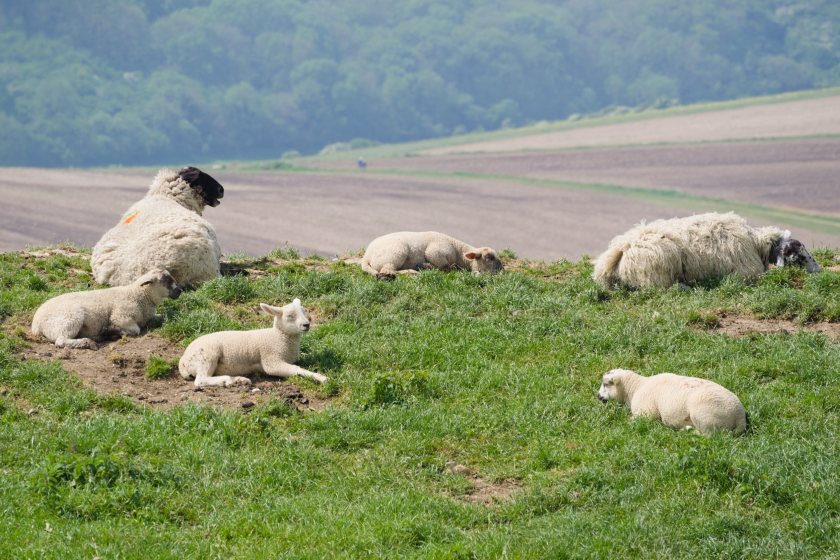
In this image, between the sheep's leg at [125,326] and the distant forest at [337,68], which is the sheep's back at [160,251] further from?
the distant forest at [337,68]

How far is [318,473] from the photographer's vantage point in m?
8.58

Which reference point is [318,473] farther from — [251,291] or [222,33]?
[222,33]

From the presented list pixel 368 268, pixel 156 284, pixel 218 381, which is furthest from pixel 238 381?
pixel 368 268

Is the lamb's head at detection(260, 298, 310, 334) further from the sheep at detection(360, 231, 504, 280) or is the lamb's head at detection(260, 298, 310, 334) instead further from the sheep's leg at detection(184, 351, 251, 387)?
the sheep at detection(360, 231, 504, 280)

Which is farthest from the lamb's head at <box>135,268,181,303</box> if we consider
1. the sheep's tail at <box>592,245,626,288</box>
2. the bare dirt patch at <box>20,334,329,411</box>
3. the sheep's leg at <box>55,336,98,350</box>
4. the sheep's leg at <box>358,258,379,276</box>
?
the sheep's tail at <box>592,245,626,288</box>

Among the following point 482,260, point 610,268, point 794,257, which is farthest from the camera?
point 482,260

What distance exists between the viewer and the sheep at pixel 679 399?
355 inches

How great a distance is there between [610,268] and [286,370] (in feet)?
16.2

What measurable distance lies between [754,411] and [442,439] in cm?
273

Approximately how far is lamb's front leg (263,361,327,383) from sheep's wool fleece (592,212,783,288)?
4.69m

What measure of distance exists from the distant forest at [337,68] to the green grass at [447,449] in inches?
5475

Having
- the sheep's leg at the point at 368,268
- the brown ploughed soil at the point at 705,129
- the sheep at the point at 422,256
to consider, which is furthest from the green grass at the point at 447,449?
the brown ploughed soil at the point at 705,129

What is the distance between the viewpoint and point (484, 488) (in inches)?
332

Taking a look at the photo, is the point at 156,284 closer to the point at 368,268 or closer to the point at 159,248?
the point at 159,248
